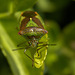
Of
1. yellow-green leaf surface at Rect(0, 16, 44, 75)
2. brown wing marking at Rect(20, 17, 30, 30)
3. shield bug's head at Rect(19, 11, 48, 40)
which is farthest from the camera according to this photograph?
brown wing marking at Rect(20, 17, 30, 30)

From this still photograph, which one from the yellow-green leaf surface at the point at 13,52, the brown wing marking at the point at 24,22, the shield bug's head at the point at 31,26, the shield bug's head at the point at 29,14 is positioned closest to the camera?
the yellow-green leaf surface at the point at 13,52

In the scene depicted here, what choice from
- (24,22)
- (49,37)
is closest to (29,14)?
(24,22)

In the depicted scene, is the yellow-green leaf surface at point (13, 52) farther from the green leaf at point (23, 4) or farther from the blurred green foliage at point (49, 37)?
the green leaf at point (23, 4)

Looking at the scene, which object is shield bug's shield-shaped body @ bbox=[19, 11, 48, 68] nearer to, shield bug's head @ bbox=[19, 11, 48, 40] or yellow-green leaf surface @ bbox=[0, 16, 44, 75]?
shield bug's head @ bbox=[19, 11, 48, 40]

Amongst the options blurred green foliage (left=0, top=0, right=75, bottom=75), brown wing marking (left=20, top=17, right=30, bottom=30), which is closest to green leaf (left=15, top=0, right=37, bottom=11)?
blurred green foliage (left=0, top=0, right=75, bottom=75)

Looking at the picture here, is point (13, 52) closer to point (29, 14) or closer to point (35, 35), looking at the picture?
point (35, 35)

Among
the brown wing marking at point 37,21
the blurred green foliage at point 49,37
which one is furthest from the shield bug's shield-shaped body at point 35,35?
the blurred green foliage at point 49,37
